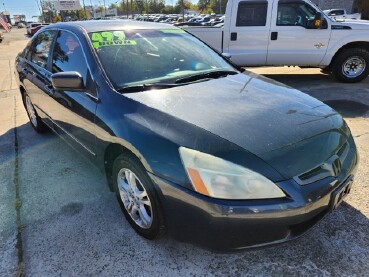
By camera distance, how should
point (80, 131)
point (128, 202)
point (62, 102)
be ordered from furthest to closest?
1. point (62, 102)
2. point (80, 131)
3. point (128, 202)

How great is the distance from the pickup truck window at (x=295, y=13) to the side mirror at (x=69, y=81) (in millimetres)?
5756

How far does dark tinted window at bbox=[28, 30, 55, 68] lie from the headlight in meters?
2.79

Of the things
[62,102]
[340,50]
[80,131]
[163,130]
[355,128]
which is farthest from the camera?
[340,50]

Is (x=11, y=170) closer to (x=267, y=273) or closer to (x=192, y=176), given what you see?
(x=192, y=176)

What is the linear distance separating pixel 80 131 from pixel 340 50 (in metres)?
6.41

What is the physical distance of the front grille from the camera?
1.93 meters

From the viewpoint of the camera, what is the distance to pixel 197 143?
1984 millimetres

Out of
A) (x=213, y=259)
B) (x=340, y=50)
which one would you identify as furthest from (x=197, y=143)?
(x=340, y=50)

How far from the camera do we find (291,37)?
7.19 metres

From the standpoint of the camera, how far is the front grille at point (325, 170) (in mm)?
1930

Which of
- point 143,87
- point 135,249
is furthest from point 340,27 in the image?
point 135,249

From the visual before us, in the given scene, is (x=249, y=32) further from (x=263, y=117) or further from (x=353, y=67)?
(x=263, y=117)

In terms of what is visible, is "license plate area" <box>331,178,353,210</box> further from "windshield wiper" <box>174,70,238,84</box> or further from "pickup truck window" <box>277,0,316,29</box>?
"pickup truck window" <box>277,0,316,29</box>

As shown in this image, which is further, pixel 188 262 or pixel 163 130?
pixel 188 262
